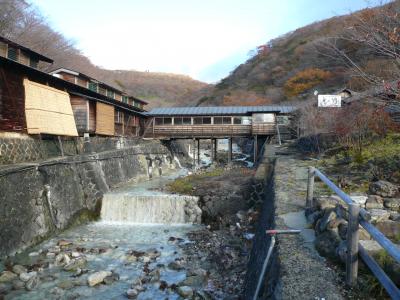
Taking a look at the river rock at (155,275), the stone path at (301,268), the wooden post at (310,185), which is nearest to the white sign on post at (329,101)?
the stone path at (301,268)

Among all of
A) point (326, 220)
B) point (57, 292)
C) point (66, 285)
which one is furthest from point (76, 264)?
point (326, 220)

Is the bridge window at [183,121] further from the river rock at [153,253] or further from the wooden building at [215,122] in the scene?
the river rock at [153,253]

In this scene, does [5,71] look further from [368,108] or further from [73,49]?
[73,49]

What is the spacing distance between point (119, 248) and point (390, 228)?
8.74m

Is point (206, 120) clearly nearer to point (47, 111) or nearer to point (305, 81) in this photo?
point (47, 111)

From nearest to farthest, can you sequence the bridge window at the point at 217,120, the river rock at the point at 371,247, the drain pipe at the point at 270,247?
the river rock at the point at 371,247 → the drain pipe at the point at 270,247 → the bridge window at the point at 217,120

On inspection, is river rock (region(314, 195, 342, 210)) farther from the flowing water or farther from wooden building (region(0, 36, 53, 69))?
wooden building (region(0, 36, 53, 69))

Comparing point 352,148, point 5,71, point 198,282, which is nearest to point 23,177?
point 5,71

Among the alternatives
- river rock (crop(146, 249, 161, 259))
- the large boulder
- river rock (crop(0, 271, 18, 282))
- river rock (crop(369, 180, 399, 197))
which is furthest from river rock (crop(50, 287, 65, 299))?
river rock (crop(369, 180, 399, 197))

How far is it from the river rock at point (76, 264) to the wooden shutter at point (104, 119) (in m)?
13.0

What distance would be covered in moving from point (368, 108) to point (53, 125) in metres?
14.6

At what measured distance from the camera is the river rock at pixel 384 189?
7172 millimetres

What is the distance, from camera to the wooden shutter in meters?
21.6

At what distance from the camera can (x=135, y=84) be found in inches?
3880
